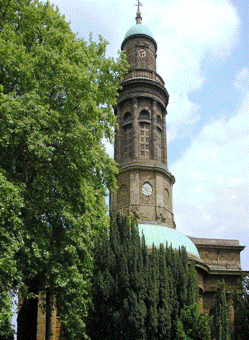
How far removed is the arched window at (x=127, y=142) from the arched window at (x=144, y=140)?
860mm

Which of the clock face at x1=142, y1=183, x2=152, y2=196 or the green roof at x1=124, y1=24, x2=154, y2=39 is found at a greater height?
the green roof at x1=124, y1=24, x2=154, y2=39

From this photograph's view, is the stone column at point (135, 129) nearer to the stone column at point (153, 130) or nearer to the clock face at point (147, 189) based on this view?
the stone column at point (153, 130)

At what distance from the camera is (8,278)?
1530 centimetres

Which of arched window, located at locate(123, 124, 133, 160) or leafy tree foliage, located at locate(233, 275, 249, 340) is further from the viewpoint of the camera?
arched window, located at locate(123, 124, 133, 160)

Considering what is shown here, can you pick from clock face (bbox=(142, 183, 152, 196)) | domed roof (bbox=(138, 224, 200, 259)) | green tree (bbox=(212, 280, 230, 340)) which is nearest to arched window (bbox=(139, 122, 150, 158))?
clock face (bbox=(142, 183, 152, 196))

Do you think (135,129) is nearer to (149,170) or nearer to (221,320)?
(149,170)

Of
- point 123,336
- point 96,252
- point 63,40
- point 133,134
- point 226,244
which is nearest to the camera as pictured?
point 63,40

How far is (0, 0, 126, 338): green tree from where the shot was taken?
1627cm

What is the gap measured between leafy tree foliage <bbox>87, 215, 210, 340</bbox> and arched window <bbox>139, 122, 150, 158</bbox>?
1574 cm

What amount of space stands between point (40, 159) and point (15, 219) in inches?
116

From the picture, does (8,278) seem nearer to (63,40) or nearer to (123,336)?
(123,336)

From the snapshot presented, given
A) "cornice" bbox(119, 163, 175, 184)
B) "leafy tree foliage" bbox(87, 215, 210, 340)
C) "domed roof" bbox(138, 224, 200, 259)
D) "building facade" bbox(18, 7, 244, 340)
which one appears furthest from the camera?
"cornice" bbox(119, 163, 175, 184)

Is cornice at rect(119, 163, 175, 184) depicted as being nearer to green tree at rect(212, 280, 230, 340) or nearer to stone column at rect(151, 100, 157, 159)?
stone column at rect(151, 100, 157, 159)

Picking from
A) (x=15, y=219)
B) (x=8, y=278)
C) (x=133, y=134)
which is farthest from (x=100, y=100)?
(x=133, y=134)
